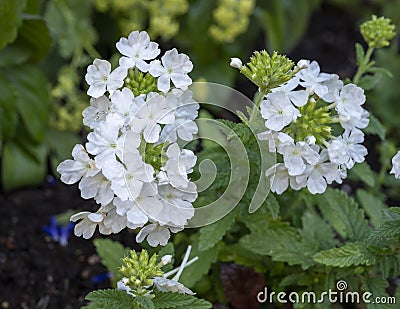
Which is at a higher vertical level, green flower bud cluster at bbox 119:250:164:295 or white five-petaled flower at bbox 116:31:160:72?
white five-petaled flower at bbox 116:31:160:72

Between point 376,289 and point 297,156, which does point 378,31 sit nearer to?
point 297,156

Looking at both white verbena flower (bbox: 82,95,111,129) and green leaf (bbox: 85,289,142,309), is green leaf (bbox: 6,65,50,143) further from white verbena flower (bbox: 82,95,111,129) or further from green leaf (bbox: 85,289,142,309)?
green leaf (bbox: 85,289,142,309)

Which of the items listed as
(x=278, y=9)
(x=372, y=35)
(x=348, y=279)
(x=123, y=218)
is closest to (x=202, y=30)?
(x=278, y=9)

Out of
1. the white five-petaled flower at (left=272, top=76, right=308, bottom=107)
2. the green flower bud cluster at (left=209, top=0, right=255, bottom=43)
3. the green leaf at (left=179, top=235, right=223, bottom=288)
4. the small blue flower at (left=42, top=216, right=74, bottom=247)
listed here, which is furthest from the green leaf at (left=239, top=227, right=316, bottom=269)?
the green flower bud cluster at (left=209, top=0, right=255, bottom=43)

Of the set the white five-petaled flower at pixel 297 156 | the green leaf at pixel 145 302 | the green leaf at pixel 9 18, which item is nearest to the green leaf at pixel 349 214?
the white five-petaled flower at pixel 297 156

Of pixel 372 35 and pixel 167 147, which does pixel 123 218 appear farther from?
pixel 372 35

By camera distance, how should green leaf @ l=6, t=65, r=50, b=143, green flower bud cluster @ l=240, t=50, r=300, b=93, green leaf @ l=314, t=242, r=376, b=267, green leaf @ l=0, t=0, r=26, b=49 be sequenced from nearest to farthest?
1. green flower bud cluster @ l=240, t=50, r=300, b=93
2. green leaf @ l=314, t=242, r=376, b=267
3. green leaf @ l=0, t=0, r=26, b=49
4. green leaf @ l=6, t=65, r=50, b=143

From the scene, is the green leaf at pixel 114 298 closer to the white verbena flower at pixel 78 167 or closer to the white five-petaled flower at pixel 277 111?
the white verbena flower at pixel 78 167
